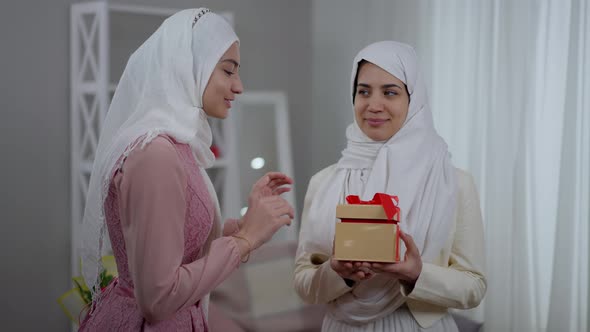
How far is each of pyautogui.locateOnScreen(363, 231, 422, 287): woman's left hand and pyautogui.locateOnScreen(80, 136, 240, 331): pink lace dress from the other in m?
0.40

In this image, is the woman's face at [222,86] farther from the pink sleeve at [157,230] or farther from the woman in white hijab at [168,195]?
the pink sleeve at [157,230]

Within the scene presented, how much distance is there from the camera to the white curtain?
2.11 metres

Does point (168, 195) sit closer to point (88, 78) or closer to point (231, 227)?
point (231, 227)

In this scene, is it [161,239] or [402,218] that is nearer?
[161,239]

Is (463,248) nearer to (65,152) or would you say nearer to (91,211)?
(91,211)

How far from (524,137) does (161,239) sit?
1.49m

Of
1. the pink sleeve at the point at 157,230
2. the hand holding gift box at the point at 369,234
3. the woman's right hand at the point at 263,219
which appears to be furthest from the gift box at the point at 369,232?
the pink sleeve at the point at 157,230

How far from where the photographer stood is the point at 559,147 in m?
2.17

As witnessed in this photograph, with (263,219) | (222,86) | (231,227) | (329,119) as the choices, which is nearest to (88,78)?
(329,119)

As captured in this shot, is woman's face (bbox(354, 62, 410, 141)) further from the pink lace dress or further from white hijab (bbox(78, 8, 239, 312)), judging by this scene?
the pink lace dress

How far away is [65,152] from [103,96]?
1.33 feet

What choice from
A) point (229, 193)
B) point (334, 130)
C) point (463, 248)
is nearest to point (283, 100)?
point (334, 130)

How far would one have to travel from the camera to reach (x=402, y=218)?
1.77 meters

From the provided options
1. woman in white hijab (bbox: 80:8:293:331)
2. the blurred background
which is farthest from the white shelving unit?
woman in white hijab (bbox: 80:8:293:331)
